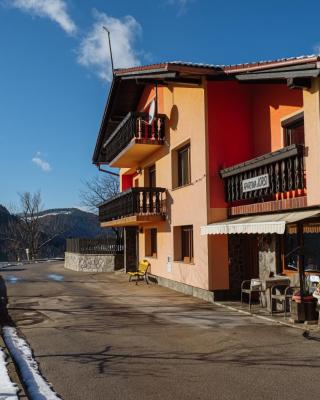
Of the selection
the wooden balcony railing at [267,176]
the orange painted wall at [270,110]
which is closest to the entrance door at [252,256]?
the wooden balcony railing at [267,176]

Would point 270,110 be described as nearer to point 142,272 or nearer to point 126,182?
point 142,272

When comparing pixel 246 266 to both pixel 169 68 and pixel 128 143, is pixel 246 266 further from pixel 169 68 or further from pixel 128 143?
pixel 128 143

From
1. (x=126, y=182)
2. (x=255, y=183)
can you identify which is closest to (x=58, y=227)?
(x=126, y=182)

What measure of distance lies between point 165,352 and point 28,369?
2225 millimetres

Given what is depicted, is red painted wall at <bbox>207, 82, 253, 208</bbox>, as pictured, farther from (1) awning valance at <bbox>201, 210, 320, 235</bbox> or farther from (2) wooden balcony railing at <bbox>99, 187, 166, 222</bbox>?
(2) wooden balcony railing at <bbox>99, 187, 166, 222</bbox>

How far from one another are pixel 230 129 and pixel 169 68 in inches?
104

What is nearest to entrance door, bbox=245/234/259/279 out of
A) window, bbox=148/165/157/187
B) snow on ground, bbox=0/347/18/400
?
window, bbox=148/165/157/187

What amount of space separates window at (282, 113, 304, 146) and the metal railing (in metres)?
16.7

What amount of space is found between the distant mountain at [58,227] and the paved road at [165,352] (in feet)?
168

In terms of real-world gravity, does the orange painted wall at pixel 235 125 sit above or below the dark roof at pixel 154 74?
below

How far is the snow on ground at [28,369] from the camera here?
5969 mm

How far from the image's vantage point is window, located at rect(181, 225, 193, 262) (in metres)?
17.1

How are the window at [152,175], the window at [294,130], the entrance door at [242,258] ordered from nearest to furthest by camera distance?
the window at [294,130], the entrance door at [242,258], the window at [152,175]

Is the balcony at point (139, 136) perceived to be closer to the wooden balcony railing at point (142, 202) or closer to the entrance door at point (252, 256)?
the wooden balcony railing at point (142, 202)
